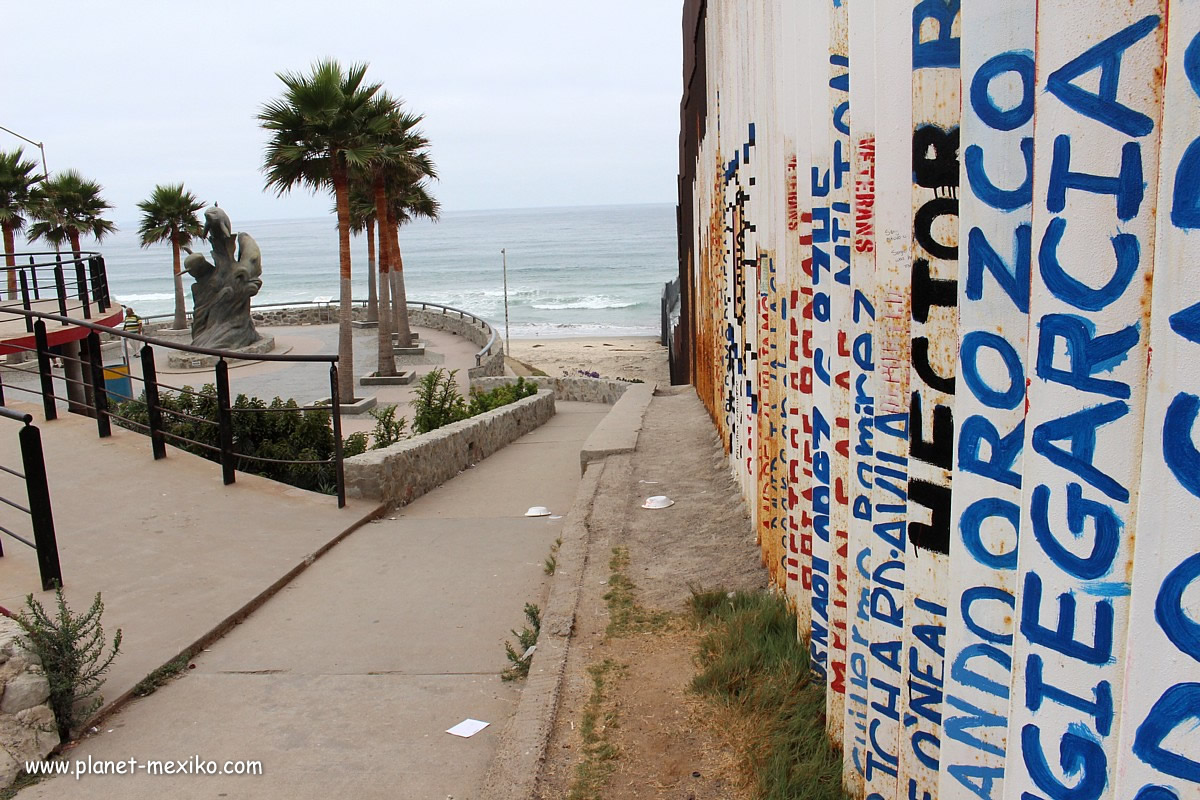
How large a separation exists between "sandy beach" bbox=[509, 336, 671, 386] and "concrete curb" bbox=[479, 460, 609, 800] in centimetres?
2467

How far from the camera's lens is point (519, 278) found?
97.8 m

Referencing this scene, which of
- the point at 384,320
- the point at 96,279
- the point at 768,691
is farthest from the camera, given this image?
the point at 384,320

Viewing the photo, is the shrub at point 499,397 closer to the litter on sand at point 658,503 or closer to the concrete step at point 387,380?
the litter on sand at point 658,503

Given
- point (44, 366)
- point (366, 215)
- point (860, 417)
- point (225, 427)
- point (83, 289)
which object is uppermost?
point (366, 215)

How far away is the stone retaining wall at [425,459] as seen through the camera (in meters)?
7.42

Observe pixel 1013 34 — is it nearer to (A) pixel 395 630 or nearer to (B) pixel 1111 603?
(B) pixel 1111 603

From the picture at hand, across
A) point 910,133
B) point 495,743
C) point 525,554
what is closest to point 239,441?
point 525,554

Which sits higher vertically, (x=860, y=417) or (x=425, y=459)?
(x=860, y=417)

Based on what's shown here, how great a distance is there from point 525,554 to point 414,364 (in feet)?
81.5

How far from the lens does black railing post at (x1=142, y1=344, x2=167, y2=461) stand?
23.7 ft

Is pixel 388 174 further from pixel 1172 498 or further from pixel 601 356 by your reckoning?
pixel 1172 498

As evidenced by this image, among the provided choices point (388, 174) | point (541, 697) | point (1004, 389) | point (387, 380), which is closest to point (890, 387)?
point (1004, 389)

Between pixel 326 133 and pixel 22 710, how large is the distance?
19927mm

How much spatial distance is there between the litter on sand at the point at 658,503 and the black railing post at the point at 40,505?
336cm
